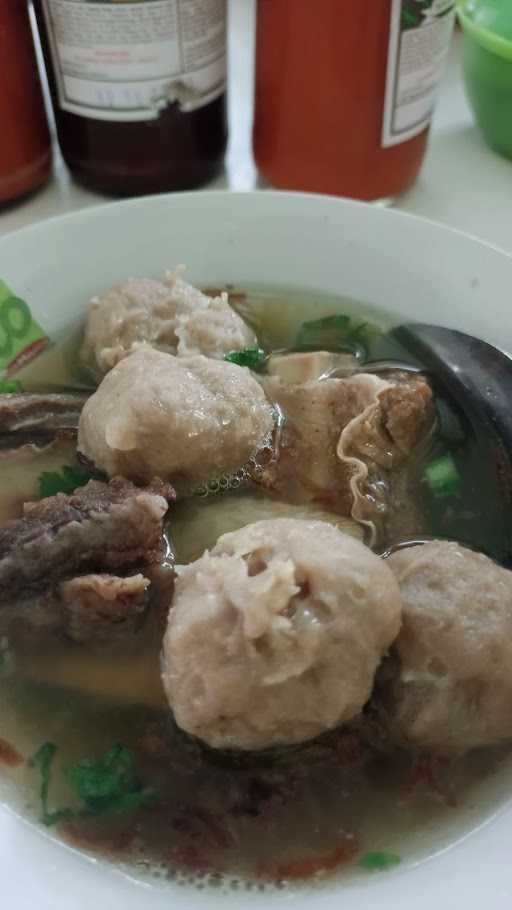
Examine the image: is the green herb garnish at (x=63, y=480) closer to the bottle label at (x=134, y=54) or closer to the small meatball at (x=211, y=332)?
the small meatball at (x=211, y=332)

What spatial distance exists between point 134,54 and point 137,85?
47 mm

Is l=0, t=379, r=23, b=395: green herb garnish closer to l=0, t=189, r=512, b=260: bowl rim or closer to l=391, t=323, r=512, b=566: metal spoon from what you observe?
l=0, t=189, r=512, b=260: bowl rim

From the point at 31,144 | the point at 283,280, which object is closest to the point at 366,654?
the point at 283,280

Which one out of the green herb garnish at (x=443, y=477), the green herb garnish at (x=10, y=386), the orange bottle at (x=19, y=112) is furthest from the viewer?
the orange bottle at (x=19, y=112)

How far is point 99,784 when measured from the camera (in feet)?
2.72

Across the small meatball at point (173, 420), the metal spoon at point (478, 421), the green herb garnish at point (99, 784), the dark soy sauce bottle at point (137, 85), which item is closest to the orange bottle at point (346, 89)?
the dark soy sauce bottle at point (137, 85)

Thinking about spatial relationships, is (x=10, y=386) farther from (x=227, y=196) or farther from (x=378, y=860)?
(x=378, y=860)

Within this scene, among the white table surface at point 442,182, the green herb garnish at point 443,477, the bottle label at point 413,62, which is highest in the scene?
the bottle label at point 413,62

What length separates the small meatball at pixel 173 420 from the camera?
38.1 inches

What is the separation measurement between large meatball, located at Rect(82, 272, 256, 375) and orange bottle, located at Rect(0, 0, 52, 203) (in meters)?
0.40

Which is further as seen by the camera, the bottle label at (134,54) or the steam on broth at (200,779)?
the bottle label at (134,54)

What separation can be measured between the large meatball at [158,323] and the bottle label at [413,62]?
44cm

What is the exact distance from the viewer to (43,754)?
0.86m

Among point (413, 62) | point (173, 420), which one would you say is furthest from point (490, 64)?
point (173, 420)
